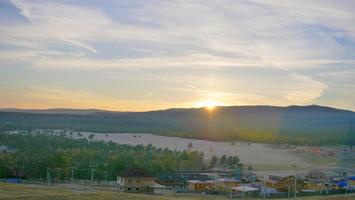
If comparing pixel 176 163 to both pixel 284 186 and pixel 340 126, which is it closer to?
pixel 284 186

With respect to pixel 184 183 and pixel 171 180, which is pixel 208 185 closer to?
pixel 184 183

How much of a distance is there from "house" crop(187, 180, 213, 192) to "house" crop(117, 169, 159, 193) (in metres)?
2.18

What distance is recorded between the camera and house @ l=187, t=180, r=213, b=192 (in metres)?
28.2

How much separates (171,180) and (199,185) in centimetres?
225

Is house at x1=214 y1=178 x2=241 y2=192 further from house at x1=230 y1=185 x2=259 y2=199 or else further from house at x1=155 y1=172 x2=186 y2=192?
house at x1=155 y1=172 x2=186 y2=192

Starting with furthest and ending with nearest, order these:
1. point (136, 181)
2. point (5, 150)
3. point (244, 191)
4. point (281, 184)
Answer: point (5, 150)
point (281, 184)
point (136, 181)
point (244, 191)

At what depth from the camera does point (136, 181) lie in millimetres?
27141

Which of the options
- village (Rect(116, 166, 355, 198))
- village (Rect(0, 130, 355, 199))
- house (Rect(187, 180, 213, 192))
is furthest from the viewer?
house (Rect(187, 180, 213, 192))

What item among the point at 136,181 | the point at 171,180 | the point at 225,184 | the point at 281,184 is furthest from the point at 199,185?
the point at 281,184

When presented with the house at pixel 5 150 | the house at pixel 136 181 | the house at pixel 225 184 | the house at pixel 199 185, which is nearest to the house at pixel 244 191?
the house at pixel 225 184

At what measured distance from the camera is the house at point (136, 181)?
26.5 m

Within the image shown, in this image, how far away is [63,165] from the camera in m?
30.2

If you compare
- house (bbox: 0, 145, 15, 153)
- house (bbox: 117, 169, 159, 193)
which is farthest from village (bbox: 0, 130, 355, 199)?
house (bbox: 0, 145, 15, 153)

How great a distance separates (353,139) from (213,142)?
18.6 m
